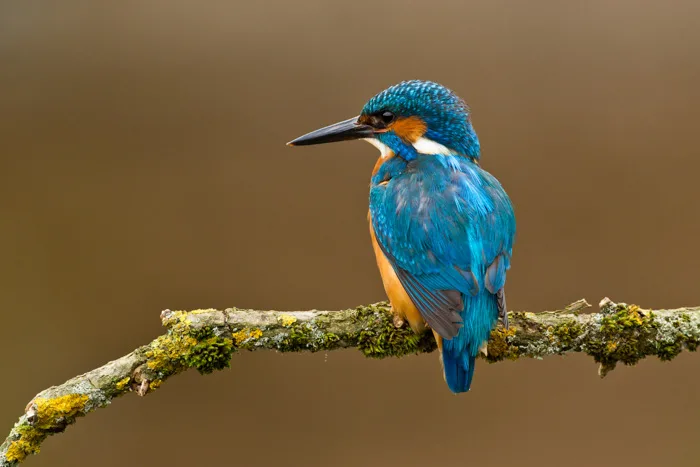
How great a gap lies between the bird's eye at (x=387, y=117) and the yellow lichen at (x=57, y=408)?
3.39 ft

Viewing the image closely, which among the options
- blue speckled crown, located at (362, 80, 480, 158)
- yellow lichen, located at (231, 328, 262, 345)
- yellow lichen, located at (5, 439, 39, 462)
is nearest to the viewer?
yellow lichen, located at (5, 439, 39, 462)

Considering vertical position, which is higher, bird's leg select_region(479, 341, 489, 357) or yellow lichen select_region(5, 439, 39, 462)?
yellow lichen select_region(5, 439, 39, 462)

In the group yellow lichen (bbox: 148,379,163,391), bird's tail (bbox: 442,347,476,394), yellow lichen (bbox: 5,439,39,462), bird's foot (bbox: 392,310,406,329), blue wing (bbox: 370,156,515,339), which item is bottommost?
bird's tail (bbox: 442,347,476,394)

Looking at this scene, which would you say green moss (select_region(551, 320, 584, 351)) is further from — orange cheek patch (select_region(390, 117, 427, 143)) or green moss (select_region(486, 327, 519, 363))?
orange cheek patch (select_region(390, 117, 427, 143))

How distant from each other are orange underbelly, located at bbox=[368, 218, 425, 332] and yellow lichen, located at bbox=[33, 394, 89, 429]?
2.32 ft

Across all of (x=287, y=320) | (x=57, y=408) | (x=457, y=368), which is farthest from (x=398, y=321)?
(x=57, y=408)

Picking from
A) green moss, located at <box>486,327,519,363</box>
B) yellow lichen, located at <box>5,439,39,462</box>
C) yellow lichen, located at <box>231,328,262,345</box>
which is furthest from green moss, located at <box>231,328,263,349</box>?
green moss, located at <box>486,327,519,363</box>

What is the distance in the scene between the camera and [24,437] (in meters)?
1.35

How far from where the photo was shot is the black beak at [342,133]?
200cm

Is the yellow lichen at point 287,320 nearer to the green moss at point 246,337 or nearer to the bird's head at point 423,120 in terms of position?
the green moss at point 246,337

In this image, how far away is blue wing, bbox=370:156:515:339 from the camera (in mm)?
1628

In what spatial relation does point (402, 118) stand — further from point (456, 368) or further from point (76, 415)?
Answer: point (76, 415)

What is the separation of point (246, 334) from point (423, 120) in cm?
76

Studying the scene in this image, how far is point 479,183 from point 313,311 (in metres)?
0.54
